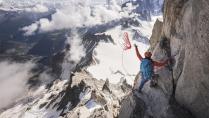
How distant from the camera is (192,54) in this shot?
26.2 m

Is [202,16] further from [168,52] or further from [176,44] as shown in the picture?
[168,52]

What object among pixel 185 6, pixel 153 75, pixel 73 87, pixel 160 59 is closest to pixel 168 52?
pixel 160 59


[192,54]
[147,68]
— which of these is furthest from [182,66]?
[147,68]

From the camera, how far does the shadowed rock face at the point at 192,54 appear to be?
79.9 ft

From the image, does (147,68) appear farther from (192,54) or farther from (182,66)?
(192,54)

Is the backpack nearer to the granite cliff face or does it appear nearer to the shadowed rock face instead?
the granite cliff face

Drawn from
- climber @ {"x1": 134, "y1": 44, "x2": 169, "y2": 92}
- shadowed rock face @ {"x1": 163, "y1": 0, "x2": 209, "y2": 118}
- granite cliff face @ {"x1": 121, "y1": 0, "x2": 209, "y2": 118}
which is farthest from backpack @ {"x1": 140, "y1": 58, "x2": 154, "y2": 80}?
shadowed rock face @ {"x1": 163, "y1": 0, "x2": 209, "y2": 118}

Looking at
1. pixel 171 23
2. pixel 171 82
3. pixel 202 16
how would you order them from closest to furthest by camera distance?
pixel 202 16, pixel 171 82, pixel 171 23

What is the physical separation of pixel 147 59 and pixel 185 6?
5.53 m

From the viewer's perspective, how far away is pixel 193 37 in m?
25.7

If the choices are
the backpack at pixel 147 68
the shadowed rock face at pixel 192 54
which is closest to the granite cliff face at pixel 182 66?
the shadowed rock face at pixel 192 54

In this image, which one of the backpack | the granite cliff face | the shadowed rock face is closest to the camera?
the shadowed rock face

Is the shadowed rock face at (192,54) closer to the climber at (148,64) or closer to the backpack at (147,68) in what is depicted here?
the climber at (148,64)

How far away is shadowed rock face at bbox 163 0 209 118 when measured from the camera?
79.9 feet
